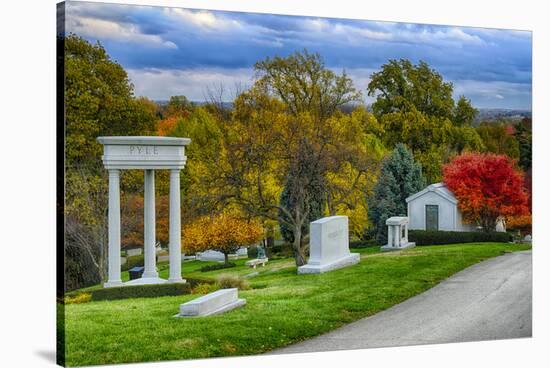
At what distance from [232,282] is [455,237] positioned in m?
4.51

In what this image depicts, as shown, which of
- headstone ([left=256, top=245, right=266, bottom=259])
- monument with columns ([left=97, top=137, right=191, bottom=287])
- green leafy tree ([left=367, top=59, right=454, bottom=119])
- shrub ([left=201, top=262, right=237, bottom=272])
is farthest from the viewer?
green leafy tree ([left=367, top=59, right=454, bottom=119])

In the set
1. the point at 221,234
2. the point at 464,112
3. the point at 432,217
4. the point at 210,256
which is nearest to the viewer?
the point at 210,256

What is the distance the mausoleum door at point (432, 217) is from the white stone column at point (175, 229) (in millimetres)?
4759

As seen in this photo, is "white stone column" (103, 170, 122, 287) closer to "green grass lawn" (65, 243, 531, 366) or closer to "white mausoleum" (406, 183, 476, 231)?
"green grass lawn" (65, 243, 531, 366)

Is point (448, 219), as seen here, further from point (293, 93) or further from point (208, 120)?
point (208, 120)

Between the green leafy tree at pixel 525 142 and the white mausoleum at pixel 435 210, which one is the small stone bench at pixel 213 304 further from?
the green leafy tree at pixel 525 142

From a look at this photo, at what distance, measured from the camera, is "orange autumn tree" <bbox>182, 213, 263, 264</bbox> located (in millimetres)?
16469

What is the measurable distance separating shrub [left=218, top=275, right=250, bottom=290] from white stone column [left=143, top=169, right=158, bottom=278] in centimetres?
111

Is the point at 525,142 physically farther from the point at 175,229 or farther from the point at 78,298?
the point at 78,298

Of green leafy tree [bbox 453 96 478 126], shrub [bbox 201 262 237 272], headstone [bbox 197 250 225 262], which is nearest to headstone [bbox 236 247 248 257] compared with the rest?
shrub [bbox 201 262 237 272]

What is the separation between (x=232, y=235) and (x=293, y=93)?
8.27ft

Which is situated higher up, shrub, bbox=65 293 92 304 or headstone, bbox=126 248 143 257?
headstone, bbox=126 248 143 257

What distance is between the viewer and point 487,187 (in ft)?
62.9

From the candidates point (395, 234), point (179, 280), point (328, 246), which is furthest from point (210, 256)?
point (395, 234)
